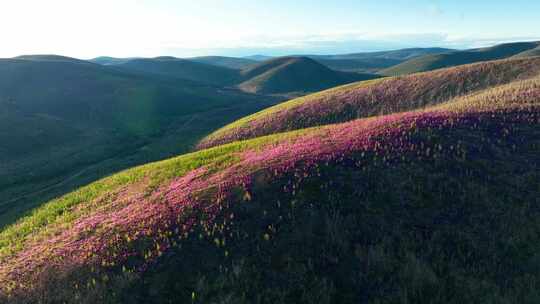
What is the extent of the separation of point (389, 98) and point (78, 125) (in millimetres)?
61595

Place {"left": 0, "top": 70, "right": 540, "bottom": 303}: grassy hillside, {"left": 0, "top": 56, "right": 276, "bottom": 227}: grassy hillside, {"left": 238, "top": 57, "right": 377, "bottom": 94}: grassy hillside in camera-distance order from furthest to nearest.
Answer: {"left": 238, "top": 57, "right": 377, "bottom": 94}: grassy hillside → {"left": 0, "top": 56, "right": 276, "bottom": 227}: grassy hillside → {"left": 0, "top": 70, "right": 540, "bottom": 303}: grassy hillside

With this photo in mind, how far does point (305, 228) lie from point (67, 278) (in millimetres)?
8557

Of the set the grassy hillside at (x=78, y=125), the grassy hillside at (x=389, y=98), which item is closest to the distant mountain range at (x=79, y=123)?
the grassy hillside at (x=78, y=125)

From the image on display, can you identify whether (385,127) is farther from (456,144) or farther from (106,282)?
(106,282)

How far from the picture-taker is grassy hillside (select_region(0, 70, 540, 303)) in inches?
382

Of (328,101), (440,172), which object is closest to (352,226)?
(440,172)

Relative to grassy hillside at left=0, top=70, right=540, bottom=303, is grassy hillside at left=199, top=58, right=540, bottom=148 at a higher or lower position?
higher

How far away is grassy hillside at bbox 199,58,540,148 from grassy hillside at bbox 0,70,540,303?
23910 millimetres

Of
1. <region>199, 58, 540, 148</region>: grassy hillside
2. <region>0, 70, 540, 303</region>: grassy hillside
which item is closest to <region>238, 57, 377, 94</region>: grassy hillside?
<region>199, 58, 540, 148</region>: grassy hillside

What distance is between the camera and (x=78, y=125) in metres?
67.4

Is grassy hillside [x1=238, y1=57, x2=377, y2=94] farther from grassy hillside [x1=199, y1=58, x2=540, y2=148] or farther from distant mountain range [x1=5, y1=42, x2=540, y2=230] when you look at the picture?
grassy hillside [x1=199, y1=58, x2=540, y2=148]

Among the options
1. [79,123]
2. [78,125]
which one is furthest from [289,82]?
[78,125]

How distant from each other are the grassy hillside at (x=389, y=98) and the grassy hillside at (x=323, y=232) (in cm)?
2391

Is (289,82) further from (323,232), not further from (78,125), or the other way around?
(323,232)
